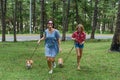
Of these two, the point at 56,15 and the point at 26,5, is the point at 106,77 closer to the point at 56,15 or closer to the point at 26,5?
the point at 56,15

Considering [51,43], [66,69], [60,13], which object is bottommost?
[66,69]

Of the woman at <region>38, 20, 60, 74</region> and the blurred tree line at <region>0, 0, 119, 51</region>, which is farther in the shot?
the blurred tree line at <region>0, 0, 119, 51</region>

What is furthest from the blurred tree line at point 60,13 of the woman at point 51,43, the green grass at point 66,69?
the woman at point 51,43

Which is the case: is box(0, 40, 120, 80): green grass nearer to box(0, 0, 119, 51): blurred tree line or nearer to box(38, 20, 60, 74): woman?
box(38, 20, 60, 74): woman

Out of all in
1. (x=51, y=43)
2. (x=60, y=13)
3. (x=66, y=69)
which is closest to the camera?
(x=51, y=43)

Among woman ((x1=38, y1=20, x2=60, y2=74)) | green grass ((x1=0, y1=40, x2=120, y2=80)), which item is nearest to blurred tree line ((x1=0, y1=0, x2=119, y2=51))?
green grass ((x1=0, y1=40, x2=120, y2=80))

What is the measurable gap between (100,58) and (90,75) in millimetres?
4703

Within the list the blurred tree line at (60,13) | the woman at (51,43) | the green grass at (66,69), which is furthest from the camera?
the blurred tree line at (60,13)

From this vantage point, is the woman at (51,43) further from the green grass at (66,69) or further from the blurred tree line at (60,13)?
the blurred tree line at (60,13)

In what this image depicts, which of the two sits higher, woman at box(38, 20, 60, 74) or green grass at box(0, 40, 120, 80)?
woman at box(38, 20, 60, 74)

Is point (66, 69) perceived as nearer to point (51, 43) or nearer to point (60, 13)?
point (51, 43)

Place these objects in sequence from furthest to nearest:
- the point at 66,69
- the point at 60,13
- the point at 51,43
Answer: the point at 60,13 → the point at 66,69 → the point at 51,43

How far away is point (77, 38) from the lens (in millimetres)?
13844

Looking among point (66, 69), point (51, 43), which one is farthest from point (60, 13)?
point (51, 43)
